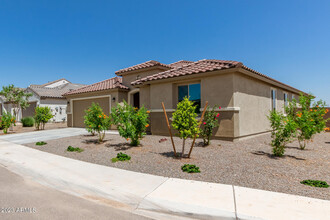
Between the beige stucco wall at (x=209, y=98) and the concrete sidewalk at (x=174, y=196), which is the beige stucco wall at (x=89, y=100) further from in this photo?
the concrete sidewalk at (x=174, y=196)

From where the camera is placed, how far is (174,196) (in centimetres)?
384

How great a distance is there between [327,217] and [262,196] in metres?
1.01

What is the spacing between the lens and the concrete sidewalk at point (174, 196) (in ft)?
10.8

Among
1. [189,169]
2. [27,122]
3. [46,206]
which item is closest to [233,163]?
[189,169]

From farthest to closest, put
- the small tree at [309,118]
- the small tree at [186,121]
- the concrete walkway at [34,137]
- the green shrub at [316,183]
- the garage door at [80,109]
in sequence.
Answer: the garage door at [80,109]
the concrete walkway at [34,137]
the small tree at [309,118]
the small tree at [186,121]
the green shrub at [316,183]

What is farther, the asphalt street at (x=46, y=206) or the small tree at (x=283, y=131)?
the small tree at (x=283, y=131)

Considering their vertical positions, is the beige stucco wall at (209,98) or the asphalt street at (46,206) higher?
the beige stucco wall at (209,98)

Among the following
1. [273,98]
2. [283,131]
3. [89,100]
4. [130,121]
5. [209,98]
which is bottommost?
[283,131]

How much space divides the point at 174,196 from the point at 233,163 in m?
3.09

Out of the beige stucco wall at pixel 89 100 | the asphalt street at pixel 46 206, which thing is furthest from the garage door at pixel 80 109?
the asphalt street at pixel 46 206

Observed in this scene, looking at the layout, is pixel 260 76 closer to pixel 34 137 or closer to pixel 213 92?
pixel 213 92

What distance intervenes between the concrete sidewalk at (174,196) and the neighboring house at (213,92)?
19.0 feet

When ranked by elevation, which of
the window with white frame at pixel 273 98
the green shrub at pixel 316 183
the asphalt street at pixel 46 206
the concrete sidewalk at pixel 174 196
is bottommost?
the asphalt street at pixel 46 206

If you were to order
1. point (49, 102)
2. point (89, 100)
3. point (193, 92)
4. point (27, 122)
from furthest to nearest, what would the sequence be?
point (49, 102) → point (27, 122) → point (89, 100) → point (193, 92)
